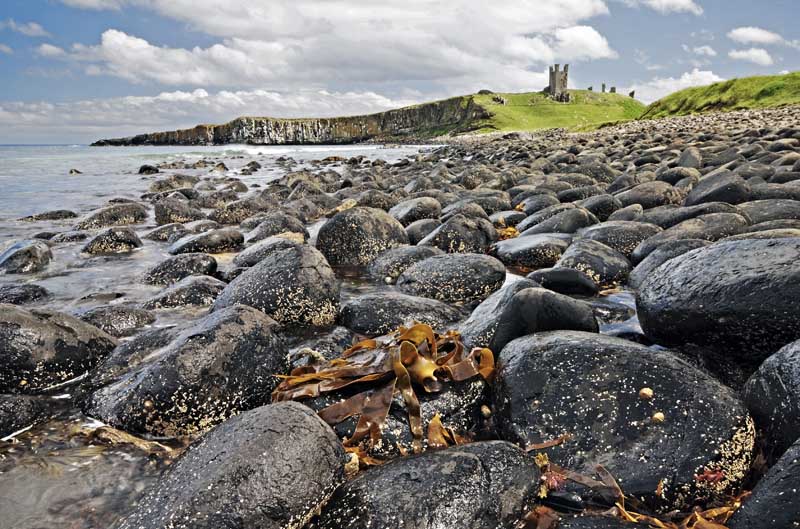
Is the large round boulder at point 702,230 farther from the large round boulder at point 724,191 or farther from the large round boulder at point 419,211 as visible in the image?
the large round boulder at point 419,211

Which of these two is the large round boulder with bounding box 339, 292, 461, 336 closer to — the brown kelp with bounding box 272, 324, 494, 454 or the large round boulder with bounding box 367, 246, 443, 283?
the brown kelp with bounding box 272, 324, 494, 454

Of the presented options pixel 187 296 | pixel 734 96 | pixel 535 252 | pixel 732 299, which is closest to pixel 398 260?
pixel 535 252

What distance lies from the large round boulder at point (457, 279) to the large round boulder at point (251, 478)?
2.90 meters

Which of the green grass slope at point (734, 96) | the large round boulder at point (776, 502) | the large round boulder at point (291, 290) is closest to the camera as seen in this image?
the large round boulder at point (776, 502)

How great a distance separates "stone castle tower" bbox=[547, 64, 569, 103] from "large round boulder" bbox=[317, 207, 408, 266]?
110459 millimetres

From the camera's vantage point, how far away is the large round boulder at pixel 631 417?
2.20 m

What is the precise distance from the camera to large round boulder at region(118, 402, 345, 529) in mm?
1905

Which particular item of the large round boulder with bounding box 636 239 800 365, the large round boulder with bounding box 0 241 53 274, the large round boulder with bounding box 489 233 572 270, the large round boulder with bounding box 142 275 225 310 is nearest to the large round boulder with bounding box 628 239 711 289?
the large round boulder with bounding box 489 233 572 270

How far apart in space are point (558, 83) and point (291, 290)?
384ft

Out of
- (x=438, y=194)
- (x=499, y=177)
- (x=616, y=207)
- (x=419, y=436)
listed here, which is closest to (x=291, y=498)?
(x=419, y=436)

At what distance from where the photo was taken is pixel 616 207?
7.69m

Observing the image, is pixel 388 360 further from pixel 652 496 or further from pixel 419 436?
pixel 652 496

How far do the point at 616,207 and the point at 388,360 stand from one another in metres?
5.91

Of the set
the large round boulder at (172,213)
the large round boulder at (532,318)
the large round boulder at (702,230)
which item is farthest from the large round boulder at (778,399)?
the large round boulder at (172,213)
